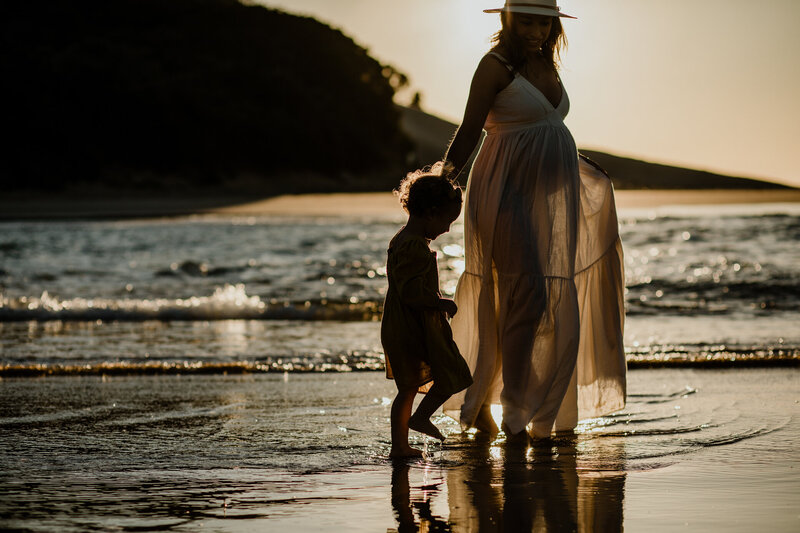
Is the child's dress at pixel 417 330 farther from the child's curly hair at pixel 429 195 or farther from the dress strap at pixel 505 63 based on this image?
the dress strap at pixel 505 63

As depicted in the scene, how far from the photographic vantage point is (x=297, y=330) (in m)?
8.40

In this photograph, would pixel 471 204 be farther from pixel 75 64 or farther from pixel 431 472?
pixel 75 64

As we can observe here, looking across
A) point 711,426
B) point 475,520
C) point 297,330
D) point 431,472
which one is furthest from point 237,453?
point 297,330

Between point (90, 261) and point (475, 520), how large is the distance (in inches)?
541

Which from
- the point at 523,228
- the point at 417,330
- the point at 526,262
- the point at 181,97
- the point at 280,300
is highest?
the point at 181,97

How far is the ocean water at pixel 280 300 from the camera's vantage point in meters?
6.85

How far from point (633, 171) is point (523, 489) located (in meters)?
91.2

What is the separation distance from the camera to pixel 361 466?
12.7ft

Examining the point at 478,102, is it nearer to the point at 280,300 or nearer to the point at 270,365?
the point at 270,365

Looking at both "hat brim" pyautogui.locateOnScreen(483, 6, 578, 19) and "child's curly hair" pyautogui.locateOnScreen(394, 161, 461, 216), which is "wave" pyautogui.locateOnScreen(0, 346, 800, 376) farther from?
Result: "hat brim" pyautogui.locateOnScreen(483, 6, 578, 19)

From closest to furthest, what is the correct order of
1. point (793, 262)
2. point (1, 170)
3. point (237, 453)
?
point (237, 453) → point (793, 262) → point (1, 170)

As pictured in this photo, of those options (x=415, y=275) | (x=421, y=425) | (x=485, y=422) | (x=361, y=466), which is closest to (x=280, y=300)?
(x=485, y=422)

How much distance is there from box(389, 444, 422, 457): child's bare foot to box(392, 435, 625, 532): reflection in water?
0.12 meters

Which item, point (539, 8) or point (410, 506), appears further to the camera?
point (539, 8)
